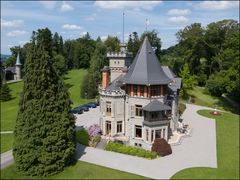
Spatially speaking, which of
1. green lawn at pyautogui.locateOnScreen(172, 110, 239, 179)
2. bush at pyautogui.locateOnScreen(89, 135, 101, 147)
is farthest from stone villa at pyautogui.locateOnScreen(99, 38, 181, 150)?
green lawn at pyautogui.locateOnScreen(172, 110, 239, 179)

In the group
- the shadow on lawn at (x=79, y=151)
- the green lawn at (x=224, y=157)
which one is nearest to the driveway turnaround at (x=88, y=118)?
the shadow on lawn at (x=79, y=151)

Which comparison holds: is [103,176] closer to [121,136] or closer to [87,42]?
[121,136]

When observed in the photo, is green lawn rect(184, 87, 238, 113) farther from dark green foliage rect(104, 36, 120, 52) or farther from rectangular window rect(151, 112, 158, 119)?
dark green foliage rect(104, 36, 120, 52)

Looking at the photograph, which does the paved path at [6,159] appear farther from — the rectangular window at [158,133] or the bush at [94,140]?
the rectangular window at [158,133]

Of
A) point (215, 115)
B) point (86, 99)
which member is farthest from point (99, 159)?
point (86, 99)

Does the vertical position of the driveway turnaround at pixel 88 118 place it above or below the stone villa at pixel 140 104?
below

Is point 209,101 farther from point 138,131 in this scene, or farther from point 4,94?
point 4,94

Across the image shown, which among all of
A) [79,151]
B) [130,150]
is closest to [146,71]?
[130,150]
